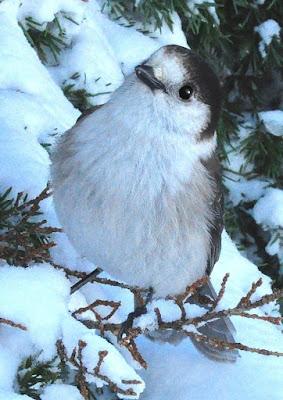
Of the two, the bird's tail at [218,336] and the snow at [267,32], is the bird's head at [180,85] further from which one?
the snow at [267,32]

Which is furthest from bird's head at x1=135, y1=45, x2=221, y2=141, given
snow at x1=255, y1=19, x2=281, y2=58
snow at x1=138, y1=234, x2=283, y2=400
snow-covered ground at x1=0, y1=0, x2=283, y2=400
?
snow at x1=255, y1=19, x2=281, y2=58

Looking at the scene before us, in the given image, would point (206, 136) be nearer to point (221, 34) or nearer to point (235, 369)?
point (235, 369)

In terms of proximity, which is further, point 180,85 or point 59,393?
point 180,85

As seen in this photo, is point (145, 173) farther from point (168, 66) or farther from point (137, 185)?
point (168, 66)

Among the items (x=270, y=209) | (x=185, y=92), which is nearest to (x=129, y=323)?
(x=185, y=92)

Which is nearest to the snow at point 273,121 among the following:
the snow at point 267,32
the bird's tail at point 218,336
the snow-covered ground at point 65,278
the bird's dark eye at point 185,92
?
the snow at point 267,32

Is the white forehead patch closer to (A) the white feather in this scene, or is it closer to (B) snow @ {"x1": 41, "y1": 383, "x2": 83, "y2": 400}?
(A) the white feather
